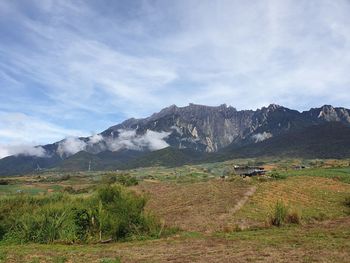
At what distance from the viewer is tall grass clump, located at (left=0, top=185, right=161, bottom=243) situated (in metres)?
28.3

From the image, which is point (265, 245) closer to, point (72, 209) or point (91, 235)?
point (91, 235)

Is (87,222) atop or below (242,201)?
atop

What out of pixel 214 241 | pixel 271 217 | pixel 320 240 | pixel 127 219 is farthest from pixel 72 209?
pixel 320 240

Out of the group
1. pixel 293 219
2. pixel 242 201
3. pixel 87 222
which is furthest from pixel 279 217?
pixel 87 222

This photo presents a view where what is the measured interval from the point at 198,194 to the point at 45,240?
20818 mm

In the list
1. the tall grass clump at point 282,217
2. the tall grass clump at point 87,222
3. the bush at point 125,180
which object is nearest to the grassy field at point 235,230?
the tall grass clump at point 282,217

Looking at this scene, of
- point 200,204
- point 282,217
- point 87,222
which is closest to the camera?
point 87,222

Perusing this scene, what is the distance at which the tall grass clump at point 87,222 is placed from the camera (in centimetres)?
2828

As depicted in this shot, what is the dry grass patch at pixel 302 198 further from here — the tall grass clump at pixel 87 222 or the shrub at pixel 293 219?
the tall grass clump at pixel 87 222

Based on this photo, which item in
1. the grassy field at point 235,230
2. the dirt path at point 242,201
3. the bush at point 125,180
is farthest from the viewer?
the bush at point 125,180

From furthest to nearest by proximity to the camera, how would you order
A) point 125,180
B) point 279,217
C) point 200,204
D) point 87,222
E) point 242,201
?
1. point 125,180
2. point 200,204
3. point 242,201
4. point 279,217
5. point 87,222

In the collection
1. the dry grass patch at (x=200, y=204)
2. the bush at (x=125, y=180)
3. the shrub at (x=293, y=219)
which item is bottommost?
the shrub at (x=293, y=219)

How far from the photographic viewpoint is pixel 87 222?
2897 centimetres

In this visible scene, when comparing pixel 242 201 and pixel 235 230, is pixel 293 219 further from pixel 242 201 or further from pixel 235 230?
pixel 242 201
